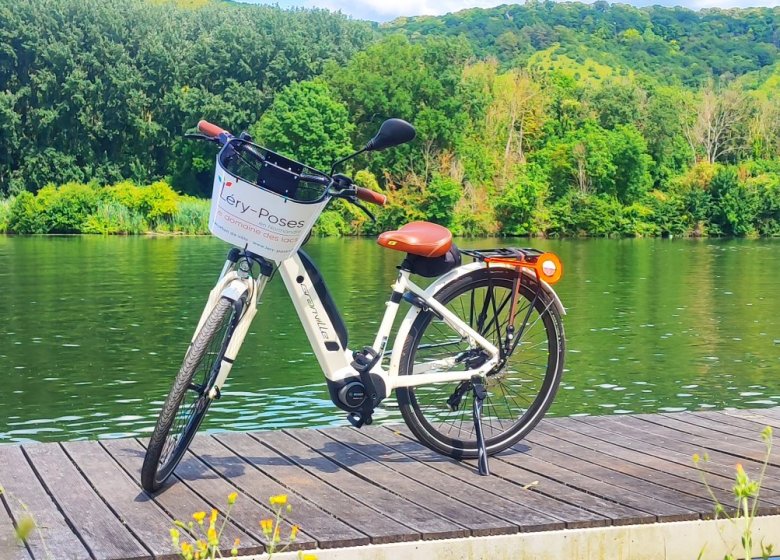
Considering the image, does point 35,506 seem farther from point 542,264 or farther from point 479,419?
point 542,264

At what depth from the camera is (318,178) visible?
4188 millimetres

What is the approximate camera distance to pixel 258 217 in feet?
13.7

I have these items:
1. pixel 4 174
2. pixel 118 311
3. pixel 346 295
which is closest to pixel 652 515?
pixel 118 311

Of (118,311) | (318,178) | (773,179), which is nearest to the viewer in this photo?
(318,178)

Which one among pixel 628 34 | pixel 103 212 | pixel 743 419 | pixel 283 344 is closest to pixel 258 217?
pixel 743 419

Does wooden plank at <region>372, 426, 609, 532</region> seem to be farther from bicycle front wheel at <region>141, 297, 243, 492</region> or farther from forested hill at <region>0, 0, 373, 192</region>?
forested hill at <region>0, 0, 373, 192</region>

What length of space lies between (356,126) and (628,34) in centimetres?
4581

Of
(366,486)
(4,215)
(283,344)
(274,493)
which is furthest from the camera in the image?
(4,215)

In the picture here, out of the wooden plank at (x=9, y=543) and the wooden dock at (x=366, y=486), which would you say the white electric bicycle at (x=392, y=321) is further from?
the wooden plank at (x=9, y=543)

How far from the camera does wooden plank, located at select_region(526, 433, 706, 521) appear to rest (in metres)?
3.84

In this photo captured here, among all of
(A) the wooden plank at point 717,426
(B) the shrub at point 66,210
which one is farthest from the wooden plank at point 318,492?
(B) the shrub at point 66,210

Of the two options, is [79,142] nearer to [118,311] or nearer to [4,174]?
[4,174]

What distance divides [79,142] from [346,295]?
139 feet

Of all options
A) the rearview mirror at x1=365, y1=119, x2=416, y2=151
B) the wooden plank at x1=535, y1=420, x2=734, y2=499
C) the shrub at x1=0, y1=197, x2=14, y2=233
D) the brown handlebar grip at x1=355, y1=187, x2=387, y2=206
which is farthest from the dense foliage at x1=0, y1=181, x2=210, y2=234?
the rearview mirror at x1=365, y1=119, x2=416, y2=151
